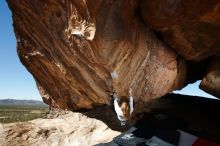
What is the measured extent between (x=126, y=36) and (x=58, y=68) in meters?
1.47

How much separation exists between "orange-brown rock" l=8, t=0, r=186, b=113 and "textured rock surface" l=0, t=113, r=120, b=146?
5251 mm

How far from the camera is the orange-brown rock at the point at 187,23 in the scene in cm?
385

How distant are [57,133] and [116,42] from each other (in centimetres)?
788

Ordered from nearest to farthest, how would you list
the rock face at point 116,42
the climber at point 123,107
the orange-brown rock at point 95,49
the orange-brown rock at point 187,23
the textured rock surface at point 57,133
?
the orange-brown rock at point 187,23 < the rock face at point 116,42 < the orange-brown rock at point 95,49 < the climber at point 123,107 < the textured rock surface at point 57,133

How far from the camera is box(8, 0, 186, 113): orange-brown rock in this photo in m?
4.26

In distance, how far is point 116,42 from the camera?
449 centimetres

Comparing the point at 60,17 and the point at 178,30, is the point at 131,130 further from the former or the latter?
the point at 60,17

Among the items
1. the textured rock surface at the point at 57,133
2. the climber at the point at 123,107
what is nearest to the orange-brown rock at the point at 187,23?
the climber at the point at 123,107

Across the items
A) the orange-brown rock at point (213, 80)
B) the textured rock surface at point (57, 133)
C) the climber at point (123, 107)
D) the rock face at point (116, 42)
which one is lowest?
the textured rock surface at point (57, 133)

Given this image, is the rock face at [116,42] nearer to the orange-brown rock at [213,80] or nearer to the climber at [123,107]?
the orange-brown rock at [213,80]

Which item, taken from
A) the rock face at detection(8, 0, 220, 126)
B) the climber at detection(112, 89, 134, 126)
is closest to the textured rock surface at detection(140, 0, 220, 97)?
the rock face at detection(8, 0, 220, 126)

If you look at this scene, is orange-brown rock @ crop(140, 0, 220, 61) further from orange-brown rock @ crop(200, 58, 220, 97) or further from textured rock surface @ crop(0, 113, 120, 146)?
textured rock surface @ crop(0, 113, 120, 146)

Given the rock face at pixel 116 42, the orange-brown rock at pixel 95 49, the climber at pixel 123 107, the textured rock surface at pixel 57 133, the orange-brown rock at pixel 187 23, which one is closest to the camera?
the orange-brown rock at pixel 187 23

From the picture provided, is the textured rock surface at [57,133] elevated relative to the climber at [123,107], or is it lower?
lower
